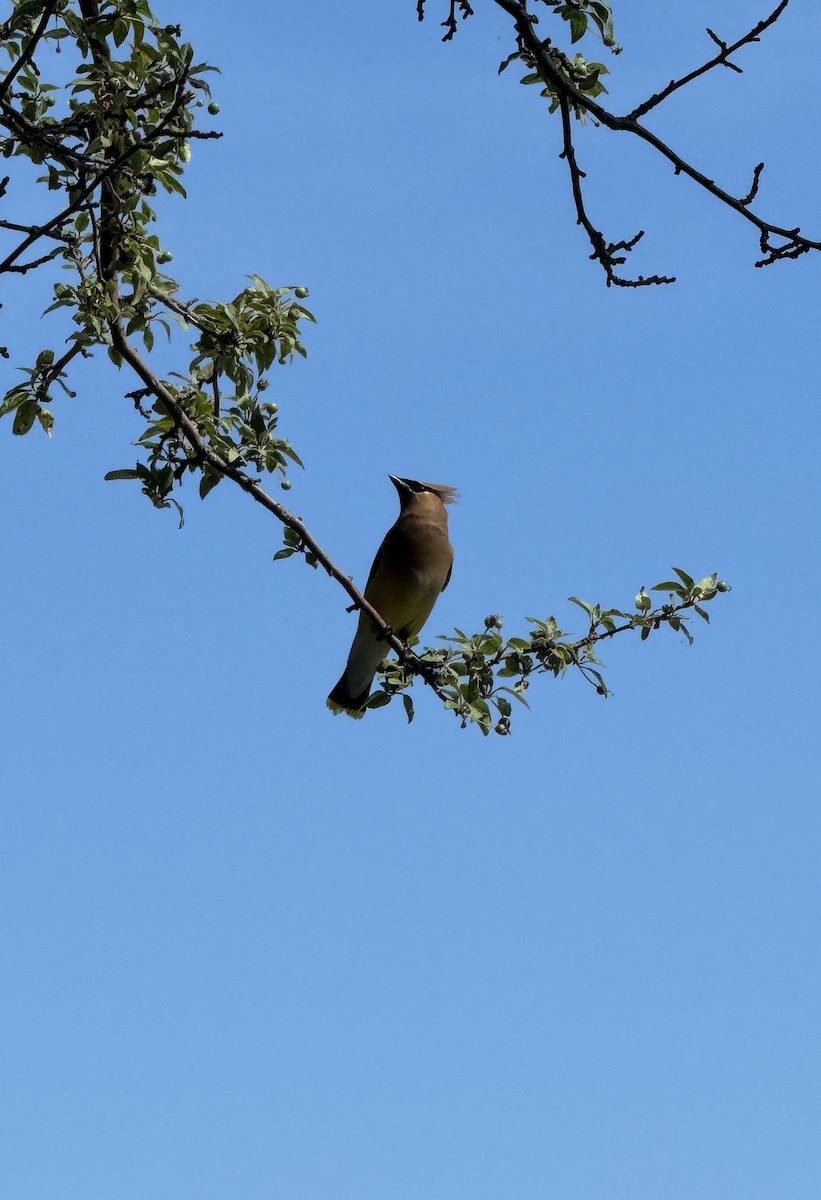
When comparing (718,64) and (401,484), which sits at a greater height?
(401,484)

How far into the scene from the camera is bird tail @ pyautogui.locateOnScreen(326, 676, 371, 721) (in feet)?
23.4

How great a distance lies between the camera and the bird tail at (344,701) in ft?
23.4

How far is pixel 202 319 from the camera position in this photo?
13.8ft

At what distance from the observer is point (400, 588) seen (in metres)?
7.20

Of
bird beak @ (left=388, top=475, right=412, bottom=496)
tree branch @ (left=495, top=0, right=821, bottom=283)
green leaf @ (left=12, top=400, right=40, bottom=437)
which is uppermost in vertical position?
bird beak @ (left=388, top=475, right=412, bottom=496)

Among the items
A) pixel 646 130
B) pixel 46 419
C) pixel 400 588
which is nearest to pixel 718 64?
pixel 646 130

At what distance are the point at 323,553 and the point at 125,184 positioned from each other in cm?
119

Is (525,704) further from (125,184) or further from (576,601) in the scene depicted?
(125,184)

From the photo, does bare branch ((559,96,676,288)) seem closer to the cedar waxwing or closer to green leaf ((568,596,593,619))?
green leaf ((568,596,593,619))

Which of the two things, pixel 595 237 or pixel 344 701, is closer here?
pixel 595 237

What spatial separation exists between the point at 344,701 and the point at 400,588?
638 millimetres

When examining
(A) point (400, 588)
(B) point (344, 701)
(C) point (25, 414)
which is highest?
(A) point (400, 588)

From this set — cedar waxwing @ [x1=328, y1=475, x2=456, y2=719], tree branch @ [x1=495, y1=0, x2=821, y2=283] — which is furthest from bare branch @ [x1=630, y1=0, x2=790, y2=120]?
cedar waxwing @ [x1=328, y1=475, x2=456, y2=719]

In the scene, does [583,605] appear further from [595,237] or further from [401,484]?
[401,484]
